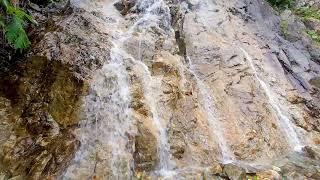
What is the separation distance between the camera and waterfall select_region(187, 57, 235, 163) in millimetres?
6679

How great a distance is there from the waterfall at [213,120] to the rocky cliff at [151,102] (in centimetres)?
3

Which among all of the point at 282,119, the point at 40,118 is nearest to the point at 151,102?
the point at 40,118

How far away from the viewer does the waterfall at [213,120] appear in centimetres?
668

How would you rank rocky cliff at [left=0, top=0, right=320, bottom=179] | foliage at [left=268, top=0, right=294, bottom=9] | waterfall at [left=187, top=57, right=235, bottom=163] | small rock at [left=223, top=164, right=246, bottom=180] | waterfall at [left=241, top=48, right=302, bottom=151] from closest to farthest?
small rock at [left=223, top=164, right=246, bottom=180] → rocky cliff at [left=0, top=0, right=320, bottom=179] → waterfall at [left=187, top=57, right=235, bottom=163] → waterfall at [left=241, top=48, right=302, bottom=151] → foliage at [left=268, top=0, right=294, bottom=9]

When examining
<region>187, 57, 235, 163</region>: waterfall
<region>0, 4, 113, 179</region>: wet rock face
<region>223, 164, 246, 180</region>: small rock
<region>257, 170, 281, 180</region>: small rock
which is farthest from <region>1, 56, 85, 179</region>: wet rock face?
<region>257, 170, 281, 180</region>: small rock

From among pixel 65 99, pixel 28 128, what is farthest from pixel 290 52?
pixel 28 128

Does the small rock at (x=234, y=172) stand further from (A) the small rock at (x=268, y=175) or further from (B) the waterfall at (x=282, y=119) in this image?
(B) the waterfall at (x=282, y=119)

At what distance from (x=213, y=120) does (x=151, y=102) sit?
1.43 meters

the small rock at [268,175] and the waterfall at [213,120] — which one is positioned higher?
the small rock at [268,175]

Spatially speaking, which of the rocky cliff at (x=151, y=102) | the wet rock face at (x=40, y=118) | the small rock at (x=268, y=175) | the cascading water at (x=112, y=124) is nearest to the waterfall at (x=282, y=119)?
the rocky cliff at (x=151, y=102)

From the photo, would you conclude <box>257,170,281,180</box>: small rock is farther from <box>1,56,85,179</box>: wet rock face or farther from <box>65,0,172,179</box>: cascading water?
<box>1,56,85,179</box>: wet rock face

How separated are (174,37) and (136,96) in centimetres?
254

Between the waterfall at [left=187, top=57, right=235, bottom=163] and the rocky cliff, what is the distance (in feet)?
0.09

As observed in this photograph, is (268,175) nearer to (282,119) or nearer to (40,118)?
(282,119)
